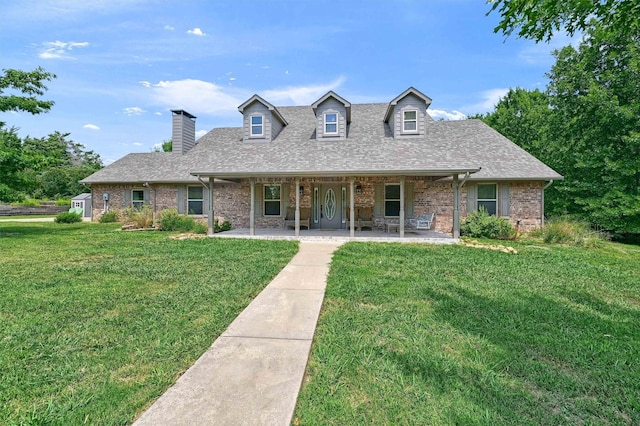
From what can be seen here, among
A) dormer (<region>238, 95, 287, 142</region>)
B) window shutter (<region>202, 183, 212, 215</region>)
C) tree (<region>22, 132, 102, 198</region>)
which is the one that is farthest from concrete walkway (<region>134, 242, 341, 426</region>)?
tree (<region>22, 132, 102, 198</region>)

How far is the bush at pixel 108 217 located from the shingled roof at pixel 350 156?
1.92 m

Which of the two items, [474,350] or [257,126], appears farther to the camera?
[257,126]

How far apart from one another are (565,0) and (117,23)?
12640mm

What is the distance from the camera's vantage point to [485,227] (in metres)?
13.1

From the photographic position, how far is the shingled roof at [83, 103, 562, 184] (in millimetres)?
11883

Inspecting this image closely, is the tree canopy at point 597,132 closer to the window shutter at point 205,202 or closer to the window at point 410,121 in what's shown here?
the window at point 410,121

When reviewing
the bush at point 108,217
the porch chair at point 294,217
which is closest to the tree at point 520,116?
the porch chair at point 294,217

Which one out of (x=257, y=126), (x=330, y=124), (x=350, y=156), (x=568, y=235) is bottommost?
(x=568, y=235)

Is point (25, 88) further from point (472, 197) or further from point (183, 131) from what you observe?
point (472, 197)

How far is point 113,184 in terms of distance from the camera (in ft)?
60.2

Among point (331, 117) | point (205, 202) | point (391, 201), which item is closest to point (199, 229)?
point (205, 202)

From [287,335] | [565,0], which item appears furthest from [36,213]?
[565,0]

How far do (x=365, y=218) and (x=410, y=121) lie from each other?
506 centimetres

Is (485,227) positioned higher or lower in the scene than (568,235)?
higher
